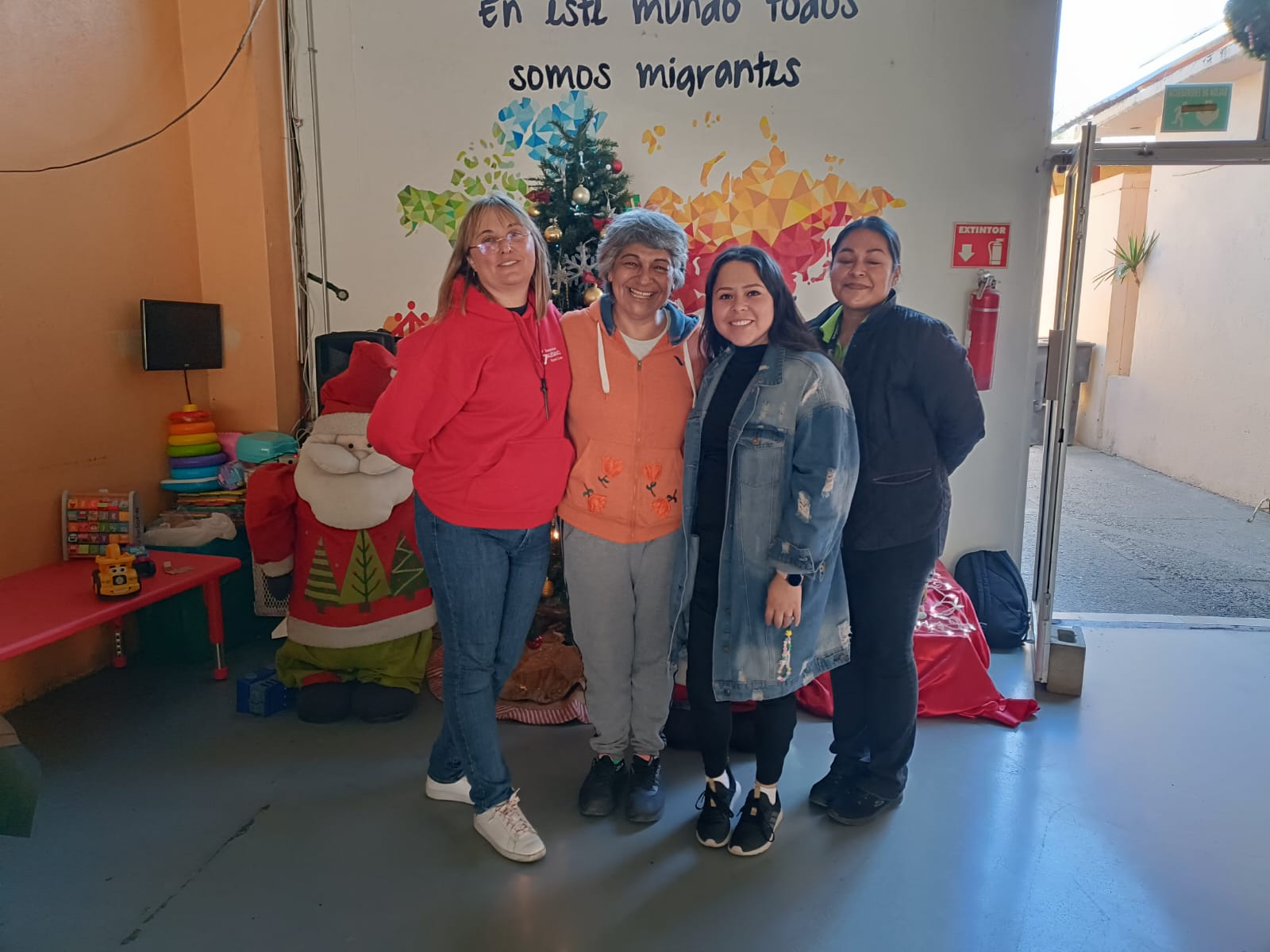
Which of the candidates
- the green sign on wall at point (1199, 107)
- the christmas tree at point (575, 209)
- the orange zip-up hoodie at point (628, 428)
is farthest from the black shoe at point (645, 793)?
the green sign on wall at point (1199, 107)

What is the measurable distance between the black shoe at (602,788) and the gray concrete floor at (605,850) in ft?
0.15

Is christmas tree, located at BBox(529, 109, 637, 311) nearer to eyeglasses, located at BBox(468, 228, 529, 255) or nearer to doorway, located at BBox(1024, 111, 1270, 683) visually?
eyeglasses, located at BBox(468, 228, 529, 255)

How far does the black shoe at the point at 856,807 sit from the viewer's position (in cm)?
207

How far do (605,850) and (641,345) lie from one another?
1.23 m

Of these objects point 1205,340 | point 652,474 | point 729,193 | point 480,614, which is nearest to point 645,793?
point 480,614

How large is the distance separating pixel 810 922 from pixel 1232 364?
636 cm

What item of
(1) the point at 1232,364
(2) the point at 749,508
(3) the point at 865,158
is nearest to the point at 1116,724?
(2) the point at 749,508

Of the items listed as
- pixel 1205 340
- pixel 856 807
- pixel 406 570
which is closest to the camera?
pixel 856 807

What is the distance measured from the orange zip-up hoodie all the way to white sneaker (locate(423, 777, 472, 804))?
2.66ft

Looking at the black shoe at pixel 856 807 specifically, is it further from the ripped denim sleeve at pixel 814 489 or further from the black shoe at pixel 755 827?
the ripped denim sleeve at pixel 814 489

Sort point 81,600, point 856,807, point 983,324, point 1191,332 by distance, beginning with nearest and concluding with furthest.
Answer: point 856,807 → point 81,600 → point 983,324 → point 1191,332

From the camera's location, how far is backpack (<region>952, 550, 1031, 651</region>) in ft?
10.7

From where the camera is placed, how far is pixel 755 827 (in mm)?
Result: 1948

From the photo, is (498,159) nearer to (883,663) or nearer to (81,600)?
(81,600)
